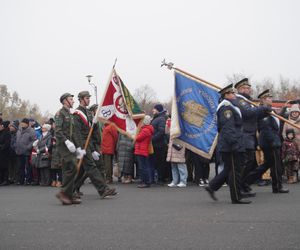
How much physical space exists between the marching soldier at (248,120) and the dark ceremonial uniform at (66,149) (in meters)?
3.12

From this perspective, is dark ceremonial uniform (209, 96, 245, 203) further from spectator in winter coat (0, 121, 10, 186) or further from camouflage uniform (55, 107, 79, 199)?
spectator in winter coat (0, 121, 10, 186)

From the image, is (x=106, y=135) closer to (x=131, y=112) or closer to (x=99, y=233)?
(x=131, y=112)

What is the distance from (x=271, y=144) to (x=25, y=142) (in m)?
7.77

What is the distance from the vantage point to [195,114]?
1167 centimetres

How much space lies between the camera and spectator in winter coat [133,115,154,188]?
12742mm

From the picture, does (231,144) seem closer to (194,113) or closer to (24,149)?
(194,113)

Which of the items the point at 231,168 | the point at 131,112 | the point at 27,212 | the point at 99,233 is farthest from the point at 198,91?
the point at 99,233

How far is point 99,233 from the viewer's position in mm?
6383

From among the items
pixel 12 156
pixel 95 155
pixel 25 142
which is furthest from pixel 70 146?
pixel 12 156

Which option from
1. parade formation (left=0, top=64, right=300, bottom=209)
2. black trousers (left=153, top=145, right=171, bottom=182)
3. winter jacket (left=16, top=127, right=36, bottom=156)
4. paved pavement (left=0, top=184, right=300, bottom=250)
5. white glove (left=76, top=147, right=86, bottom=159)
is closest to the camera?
paved pavement (left=0, top=184, right=300, bottom=250)


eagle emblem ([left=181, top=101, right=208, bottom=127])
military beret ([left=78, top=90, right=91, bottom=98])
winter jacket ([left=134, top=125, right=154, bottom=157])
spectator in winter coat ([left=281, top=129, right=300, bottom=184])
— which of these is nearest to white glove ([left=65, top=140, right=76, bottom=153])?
military beret ([left=78, top=90, right=91, bottom=98])

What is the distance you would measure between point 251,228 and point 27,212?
3965 mm

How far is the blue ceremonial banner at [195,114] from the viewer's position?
458 inches

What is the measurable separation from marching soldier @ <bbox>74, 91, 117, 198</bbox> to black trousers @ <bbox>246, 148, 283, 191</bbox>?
2.86m
